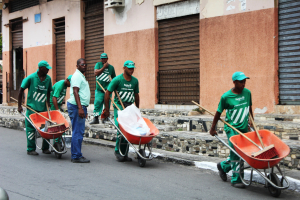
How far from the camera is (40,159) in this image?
7027mm

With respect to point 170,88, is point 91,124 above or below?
below

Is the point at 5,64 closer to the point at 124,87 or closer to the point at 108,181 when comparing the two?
the point at 124,87

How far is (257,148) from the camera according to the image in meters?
4.96

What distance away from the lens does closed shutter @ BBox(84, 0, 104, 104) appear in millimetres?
13565

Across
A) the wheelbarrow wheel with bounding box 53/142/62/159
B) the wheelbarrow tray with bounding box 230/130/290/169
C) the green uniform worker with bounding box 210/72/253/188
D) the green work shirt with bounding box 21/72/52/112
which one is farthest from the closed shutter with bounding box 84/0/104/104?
the wheelbarrow tray with bounding box 230/130/290/169

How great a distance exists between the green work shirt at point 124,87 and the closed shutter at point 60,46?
30.0 ft

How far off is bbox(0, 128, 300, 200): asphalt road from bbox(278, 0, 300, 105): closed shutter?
349 cm

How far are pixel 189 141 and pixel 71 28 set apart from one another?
893 cm

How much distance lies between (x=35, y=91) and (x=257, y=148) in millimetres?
4554

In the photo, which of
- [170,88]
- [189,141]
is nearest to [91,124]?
[170,88]

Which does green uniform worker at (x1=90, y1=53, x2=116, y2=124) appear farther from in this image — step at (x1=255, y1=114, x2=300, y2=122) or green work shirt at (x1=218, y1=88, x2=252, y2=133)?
green work shirt at (x1=218, y1=88, x2=252, y2=133)

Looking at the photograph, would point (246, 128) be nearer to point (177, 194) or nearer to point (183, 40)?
point (177, 194)

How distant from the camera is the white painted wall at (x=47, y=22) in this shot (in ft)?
46.9

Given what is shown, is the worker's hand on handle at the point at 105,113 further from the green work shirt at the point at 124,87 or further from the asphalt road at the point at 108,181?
the asphalt road at the point at 108,181
